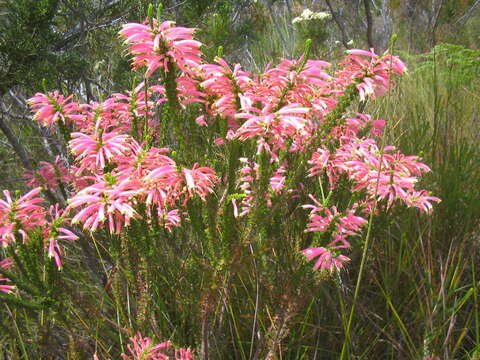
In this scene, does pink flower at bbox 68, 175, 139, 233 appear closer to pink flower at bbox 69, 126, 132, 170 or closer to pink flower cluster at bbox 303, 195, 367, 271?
pink flower at bbox 69, 126, 132, 170

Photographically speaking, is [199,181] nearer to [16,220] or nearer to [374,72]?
[16,220]

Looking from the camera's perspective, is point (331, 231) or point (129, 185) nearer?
point (129, 185)

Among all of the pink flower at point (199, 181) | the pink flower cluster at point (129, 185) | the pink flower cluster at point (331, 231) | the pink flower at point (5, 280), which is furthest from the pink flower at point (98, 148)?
the pink flower cluster at point (331, 231)

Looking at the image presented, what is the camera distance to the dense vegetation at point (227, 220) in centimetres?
129

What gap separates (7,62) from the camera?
7.32 feet

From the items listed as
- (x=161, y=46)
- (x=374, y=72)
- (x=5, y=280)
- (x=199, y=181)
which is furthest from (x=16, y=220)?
(x=374, y=72)

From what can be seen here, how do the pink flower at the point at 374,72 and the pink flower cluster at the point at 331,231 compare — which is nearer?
the pink flower at the point at 374,72

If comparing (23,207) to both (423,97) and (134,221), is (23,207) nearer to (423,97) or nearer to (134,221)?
(134,221)

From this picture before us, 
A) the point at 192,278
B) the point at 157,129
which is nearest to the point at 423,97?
the point at 157,129

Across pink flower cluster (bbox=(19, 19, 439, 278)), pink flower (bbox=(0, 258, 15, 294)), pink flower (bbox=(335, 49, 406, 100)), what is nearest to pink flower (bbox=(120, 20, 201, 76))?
pink flower cluster (bbox=(19, 19, 439, 278))

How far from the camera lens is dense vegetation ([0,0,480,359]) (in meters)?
1.29

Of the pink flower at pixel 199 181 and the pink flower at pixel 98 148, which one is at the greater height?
the pink flower at pixel 98 148

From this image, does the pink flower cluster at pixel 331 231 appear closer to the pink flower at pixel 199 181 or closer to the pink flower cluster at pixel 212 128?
the pink flower cluster at pixel 212 128

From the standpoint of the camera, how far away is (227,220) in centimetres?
127
